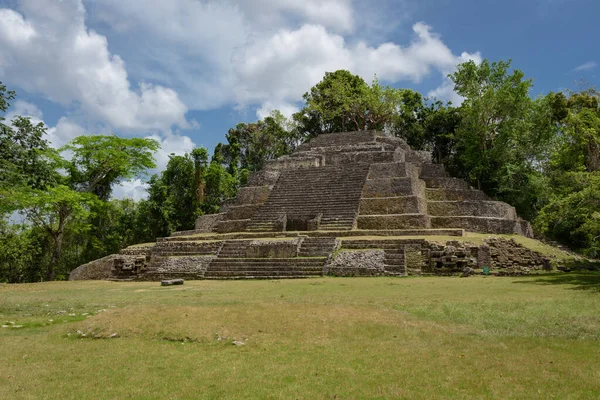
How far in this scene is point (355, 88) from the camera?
42.8m

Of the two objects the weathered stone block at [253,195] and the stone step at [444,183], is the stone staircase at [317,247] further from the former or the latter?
the stone step at [444,183]

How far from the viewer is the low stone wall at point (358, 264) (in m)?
15.0

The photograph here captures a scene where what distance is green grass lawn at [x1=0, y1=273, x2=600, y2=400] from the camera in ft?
14.7

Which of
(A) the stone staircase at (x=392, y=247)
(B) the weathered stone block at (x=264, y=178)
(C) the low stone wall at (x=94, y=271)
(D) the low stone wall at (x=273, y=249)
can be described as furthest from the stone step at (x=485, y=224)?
(C) the low stone wall at (x=94, y=271)

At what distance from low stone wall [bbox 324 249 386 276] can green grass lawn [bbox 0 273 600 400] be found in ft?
17.1

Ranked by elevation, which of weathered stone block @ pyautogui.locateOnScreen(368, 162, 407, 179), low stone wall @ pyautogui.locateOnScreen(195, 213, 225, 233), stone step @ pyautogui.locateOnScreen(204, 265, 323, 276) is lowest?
stone step @ pyautogui.locateOnScreen(204, 265, 323, 276)

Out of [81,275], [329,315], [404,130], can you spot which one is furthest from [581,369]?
[404,130]

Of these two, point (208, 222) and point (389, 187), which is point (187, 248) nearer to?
point (208, 222)

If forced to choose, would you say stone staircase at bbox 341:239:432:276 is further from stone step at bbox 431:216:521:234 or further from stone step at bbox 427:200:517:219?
stone step at bbox 427:200:517:219

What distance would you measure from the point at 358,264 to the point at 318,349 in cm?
963

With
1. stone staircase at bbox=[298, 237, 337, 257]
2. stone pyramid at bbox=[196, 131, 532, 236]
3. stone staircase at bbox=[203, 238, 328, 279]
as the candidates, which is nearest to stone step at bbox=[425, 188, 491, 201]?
stone pyramid at bbox=[196, 131, 532, 236]

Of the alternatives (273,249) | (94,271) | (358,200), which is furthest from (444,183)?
(94,271)

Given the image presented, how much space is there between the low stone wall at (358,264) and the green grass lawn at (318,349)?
5.21 meters

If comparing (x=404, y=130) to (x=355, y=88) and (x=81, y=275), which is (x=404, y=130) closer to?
(x=355, y=88)
